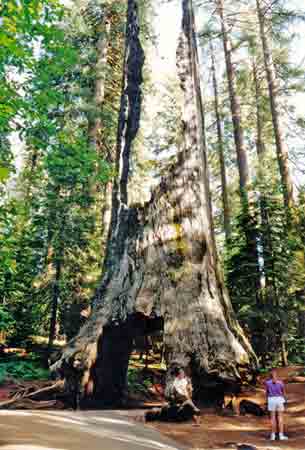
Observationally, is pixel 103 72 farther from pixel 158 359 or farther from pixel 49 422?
pixel 49 422

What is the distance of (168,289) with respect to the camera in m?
9.47

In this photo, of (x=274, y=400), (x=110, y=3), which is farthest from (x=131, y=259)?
(x=110, y=3)

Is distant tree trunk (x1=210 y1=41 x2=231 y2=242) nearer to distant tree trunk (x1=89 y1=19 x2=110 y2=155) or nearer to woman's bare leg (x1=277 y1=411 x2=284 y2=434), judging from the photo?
distant tree trunk (x1=89 y1=19 x2=110 y2=155)

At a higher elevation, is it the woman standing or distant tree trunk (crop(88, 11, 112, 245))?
distant tree trunk (crop(88, 11, 112, 245))

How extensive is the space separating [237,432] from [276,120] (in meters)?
13.0

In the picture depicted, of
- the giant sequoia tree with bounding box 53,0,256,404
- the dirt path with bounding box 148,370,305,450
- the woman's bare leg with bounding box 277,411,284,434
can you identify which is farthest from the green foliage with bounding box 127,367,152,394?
the woman's bare leg with bounding box 277,411,284,434

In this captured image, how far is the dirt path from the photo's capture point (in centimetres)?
612

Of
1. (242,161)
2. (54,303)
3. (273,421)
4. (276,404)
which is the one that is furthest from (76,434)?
(242,161)

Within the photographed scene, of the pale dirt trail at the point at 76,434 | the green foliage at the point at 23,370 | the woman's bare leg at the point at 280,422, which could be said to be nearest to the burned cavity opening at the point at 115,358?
the pale dirt trail at the point at 76,434

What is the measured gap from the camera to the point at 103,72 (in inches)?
Result: 766

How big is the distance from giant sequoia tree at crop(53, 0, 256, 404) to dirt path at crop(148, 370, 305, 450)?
88 centimetres

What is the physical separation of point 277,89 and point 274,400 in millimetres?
13900

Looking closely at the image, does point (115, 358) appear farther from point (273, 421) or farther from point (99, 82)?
point (99, 82)

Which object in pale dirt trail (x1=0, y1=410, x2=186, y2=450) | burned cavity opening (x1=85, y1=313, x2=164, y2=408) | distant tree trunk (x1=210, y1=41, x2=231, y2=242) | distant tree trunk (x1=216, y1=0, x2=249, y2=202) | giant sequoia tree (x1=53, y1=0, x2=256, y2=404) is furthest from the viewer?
distant tree trunk (x1=210, y1=41, x2=231, y2=242)
